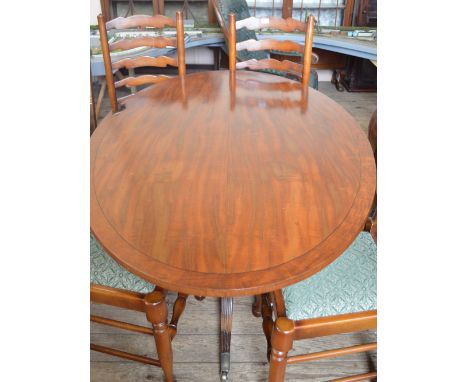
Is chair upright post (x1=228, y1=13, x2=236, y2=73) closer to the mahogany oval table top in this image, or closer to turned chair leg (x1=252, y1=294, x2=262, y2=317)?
the mahogany oval table top

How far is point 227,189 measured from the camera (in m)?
1.09

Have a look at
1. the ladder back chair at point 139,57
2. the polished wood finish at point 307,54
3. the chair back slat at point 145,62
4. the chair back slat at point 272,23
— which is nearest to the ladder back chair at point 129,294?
the ladder back chair at point 139,57

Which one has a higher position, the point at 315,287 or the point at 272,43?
the point at 272,43

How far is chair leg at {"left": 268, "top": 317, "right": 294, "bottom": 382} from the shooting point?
106 cm

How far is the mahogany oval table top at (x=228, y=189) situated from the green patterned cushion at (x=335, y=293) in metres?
0.24

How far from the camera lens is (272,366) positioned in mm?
1134

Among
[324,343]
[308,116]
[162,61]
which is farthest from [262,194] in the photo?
[162,61]

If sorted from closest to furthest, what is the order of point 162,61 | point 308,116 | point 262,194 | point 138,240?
point 138,240
point 262,194
point 308,116
point 162,61

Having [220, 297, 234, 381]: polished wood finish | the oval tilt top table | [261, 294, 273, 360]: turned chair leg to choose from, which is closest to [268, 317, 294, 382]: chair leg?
[261, 294, 273, 360]: turned chair leg

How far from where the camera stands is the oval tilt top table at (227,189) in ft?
2.90

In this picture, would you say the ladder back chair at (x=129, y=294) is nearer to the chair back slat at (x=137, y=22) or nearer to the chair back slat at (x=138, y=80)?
the chair back slat at (x=138, y=80)

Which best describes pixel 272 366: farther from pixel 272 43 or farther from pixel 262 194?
pixel 272 43
